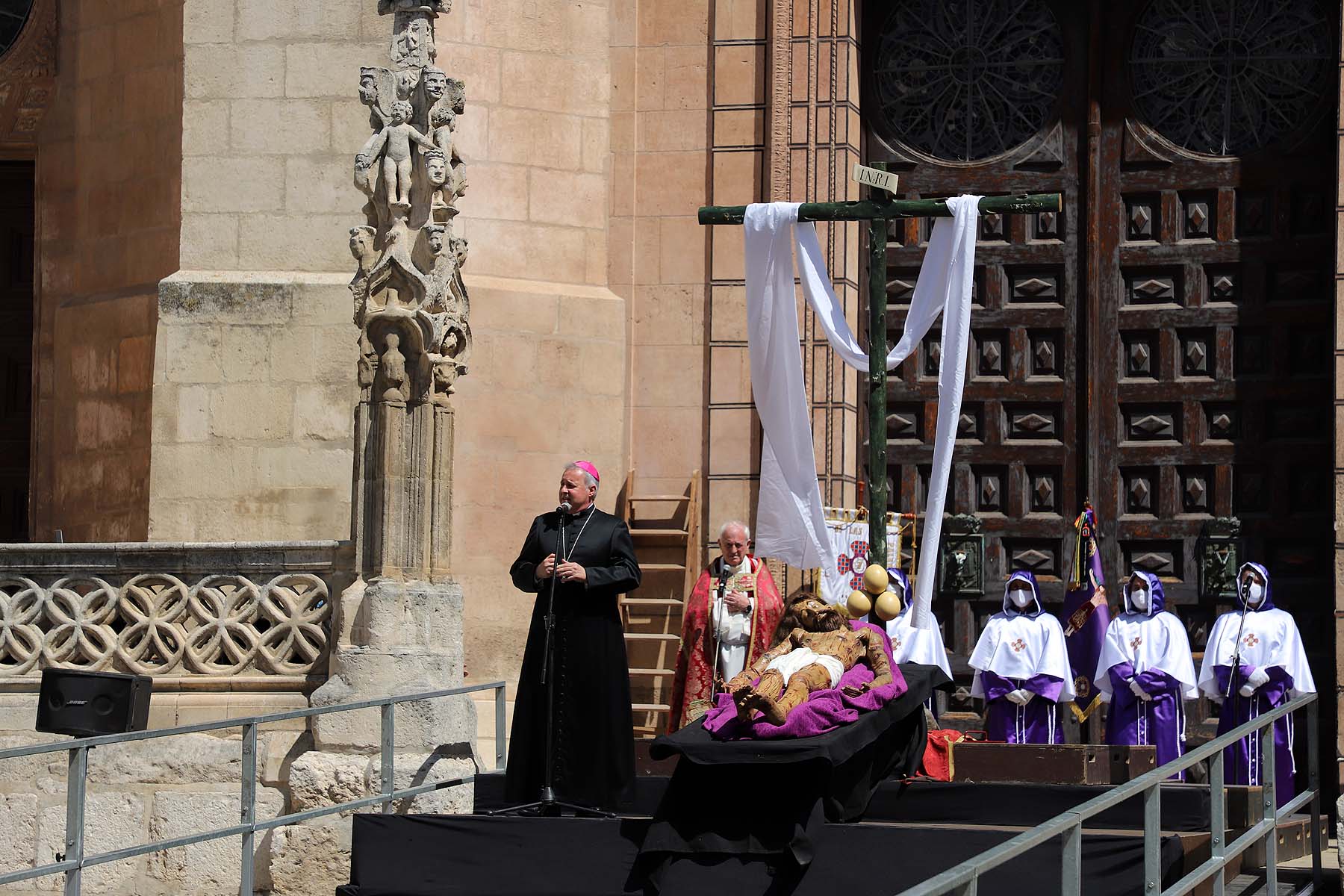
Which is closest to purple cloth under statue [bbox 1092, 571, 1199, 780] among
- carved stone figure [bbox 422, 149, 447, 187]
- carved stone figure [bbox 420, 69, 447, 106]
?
carved stone figure [bbox 422, 149, 447, 187]

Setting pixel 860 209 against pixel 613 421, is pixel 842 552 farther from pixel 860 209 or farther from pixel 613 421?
pixel 860 209

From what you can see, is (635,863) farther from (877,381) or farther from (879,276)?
(879,276)

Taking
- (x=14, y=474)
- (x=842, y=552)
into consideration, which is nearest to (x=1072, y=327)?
(x=842, y=552)

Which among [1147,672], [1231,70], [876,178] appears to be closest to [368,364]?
[876,178]

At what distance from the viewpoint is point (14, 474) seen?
55.7 ft

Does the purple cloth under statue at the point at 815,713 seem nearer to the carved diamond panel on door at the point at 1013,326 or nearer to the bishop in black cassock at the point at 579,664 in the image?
the bishop in black cassock at the point at 579,664

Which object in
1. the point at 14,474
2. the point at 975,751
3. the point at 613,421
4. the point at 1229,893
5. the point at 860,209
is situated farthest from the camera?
the point at 14,474

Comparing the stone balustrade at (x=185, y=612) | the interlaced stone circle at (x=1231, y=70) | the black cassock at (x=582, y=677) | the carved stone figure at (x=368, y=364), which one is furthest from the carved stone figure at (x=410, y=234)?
the interlaced stone circle at (x=1231, y=70)

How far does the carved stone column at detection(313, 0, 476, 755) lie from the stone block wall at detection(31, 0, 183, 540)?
3.05 m

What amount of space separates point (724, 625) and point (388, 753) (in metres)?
2.29

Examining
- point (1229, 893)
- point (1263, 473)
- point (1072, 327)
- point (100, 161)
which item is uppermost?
point (100, 161)

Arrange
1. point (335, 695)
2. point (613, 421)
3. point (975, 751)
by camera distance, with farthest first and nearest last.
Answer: point (613, 421)
point (335, 695)
point (975, 751)

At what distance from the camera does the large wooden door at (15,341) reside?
16.9 meters

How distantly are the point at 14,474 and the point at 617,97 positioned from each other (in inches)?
242
